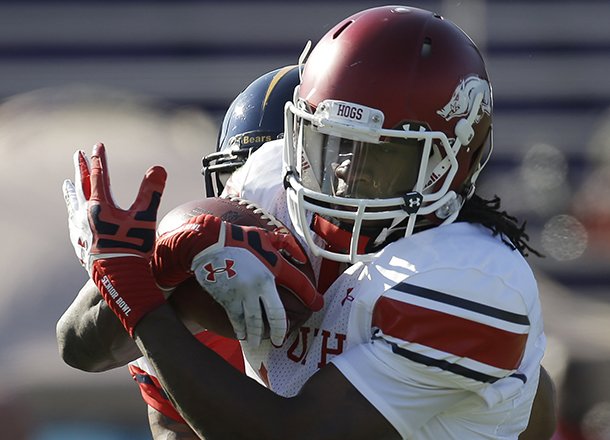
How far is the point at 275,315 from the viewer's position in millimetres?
1793

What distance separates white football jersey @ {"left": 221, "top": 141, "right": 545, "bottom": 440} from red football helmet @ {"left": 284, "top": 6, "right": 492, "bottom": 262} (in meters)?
0.07

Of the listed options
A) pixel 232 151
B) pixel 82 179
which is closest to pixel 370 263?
pixel 82 179

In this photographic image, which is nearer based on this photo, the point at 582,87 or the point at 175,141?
the point at 175,141

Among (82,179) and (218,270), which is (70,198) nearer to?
(82,179)

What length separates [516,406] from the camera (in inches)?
76.3

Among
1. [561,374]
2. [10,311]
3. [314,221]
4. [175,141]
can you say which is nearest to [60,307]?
[10,311]

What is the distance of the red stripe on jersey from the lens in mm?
1769

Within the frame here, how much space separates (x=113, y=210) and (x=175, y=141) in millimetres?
3365

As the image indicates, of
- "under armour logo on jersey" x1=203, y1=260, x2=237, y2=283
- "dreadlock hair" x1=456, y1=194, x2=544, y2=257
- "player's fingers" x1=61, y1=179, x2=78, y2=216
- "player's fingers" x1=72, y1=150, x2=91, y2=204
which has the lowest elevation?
"dreadlock hair" x1=456, y1=194, x2=544, y2=257

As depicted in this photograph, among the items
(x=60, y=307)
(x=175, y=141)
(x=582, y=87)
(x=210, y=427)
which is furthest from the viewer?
(x=582, y=87)

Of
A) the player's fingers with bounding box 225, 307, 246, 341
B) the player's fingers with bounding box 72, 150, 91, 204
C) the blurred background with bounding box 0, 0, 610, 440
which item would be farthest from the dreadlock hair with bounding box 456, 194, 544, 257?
the blurred background with bounding box 0, 0, 610, 440

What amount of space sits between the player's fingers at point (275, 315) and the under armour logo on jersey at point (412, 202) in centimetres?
28

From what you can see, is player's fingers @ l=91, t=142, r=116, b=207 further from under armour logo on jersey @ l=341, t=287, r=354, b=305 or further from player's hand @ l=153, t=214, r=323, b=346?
under armour logo on jersey @ l=341, t=287, r=354, b=305

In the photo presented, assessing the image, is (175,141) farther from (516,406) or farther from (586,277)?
(516,406)
